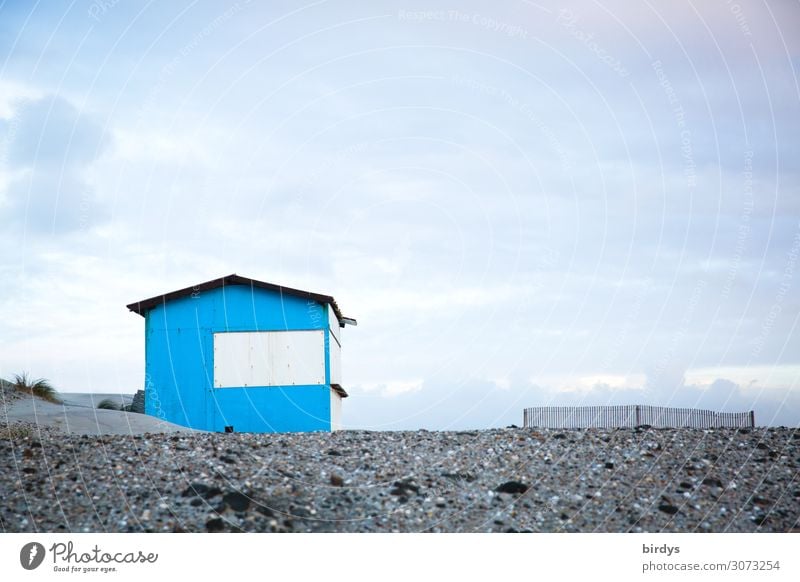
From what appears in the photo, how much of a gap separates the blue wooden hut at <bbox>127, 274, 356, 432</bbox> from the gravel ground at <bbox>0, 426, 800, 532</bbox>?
8399 mm

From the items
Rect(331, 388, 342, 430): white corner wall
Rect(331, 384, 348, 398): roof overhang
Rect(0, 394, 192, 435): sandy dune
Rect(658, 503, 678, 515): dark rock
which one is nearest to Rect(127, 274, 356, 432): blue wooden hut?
Rect(331, 388, 342, 430): white corner wall

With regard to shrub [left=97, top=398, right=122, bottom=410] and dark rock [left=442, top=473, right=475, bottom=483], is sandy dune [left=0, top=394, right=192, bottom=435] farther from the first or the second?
shrub [left=97, top=398, right=122, bottom=410]

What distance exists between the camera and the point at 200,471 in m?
12.2

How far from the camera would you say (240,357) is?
76.5ft

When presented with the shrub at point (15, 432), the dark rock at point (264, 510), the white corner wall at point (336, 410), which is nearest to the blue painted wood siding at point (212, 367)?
the white corner wall at point (336, 410)

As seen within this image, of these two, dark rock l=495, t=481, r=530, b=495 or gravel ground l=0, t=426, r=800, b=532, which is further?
dark rock l=495, t=481, r=530, b=495

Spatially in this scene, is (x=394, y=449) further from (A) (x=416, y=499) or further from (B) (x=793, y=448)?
(B) (x=793, y=448)

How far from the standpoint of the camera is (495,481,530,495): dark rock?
11977 millimetres

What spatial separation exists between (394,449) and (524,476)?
245cm

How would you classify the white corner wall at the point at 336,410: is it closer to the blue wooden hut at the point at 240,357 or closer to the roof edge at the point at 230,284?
the blue wooden hut at the point at 240,357

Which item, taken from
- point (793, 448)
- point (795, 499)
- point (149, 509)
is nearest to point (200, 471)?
point (149, 509)

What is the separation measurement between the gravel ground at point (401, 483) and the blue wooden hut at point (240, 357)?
8.40 m

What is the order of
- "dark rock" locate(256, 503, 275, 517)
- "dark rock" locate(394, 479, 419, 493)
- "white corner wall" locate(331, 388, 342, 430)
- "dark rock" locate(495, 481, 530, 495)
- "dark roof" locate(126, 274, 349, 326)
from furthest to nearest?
"white corner wall" locate(331, 388, 342, 430), "dark roof" locate(126, 274, 349, 326), "dark rock" locate(495, 481, 530, 495), "dark rock" locate(394, 479, 419, 493), "dark rock" locate(256, 503, 275, 517)

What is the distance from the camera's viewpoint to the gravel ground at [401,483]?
10.9m
